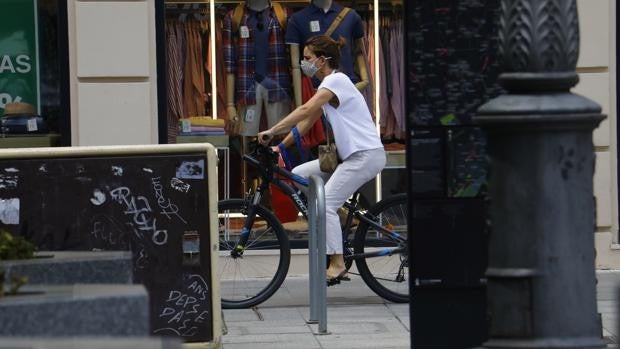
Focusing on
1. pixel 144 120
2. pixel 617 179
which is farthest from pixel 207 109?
pixel 617 179

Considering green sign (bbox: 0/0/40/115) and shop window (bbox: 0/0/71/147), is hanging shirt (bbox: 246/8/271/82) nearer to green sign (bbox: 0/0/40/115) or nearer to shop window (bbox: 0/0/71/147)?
shop window (bbox: 0/0/71/147)

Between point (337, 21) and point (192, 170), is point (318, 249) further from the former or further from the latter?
point (337, 21)

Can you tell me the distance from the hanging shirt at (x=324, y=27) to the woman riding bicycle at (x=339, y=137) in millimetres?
1829

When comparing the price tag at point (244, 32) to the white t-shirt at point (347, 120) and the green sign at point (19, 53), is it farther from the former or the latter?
the white t-shirt at point (347, 120)

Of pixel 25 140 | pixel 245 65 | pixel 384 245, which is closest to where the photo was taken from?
pixel 384 245

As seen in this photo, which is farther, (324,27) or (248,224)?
(324,27)

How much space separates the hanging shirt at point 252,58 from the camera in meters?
11.5

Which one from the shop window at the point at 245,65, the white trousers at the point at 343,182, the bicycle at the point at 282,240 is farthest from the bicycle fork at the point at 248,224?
the shop window at the point at 245,65

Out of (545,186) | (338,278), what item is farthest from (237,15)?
(545,186)

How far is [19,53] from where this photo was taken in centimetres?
1128

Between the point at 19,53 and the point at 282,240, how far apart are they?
3172mm

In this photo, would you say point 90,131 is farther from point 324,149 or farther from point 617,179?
point 617,179

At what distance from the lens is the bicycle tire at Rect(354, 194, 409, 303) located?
9.59m

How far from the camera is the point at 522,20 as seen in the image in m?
5.02
